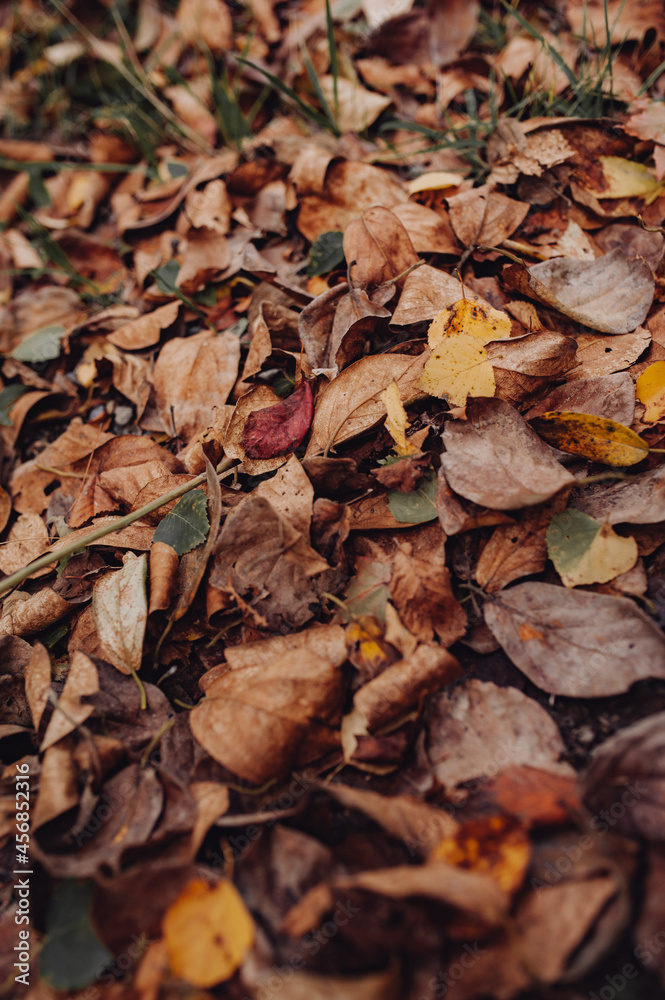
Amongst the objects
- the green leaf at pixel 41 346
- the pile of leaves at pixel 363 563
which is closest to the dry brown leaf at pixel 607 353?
the pile of leaves at pixel 363 563

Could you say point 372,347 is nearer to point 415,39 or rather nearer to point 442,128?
point 442,128

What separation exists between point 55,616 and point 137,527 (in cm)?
26

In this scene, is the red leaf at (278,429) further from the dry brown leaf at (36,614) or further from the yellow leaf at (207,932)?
the yellow leaf at (207,932)

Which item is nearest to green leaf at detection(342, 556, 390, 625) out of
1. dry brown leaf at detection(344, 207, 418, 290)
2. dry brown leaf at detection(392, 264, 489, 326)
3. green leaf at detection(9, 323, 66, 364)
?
dry brown leaf at detection(392, 264, 489, 326)

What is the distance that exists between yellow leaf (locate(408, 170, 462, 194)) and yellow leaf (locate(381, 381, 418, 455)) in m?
0.77

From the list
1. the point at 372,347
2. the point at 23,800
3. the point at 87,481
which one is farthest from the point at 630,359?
the point at 23,800

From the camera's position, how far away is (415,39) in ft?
7.18

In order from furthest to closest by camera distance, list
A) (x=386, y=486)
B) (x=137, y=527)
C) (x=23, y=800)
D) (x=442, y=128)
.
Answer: (x=442, y=128)
(x=137, y=527)
(x=386, y=486)
(x=23, y=800)

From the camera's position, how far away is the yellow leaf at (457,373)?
1.24 metres

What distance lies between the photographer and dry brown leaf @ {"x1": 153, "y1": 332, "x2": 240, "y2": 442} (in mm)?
1560

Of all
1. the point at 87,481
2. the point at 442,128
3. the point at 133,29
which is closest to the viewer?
the point at 87,481

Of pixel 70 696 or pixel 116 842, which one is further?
pixel 70 696

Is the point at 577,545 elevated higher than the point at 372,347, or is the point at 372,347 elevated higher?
the point at 372,347

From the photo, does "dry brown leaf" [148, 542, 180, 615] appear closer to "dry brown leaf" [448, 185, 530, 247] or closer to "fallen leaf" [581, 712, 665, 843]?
"fallen leaf" [581, 712, 665, 843]
